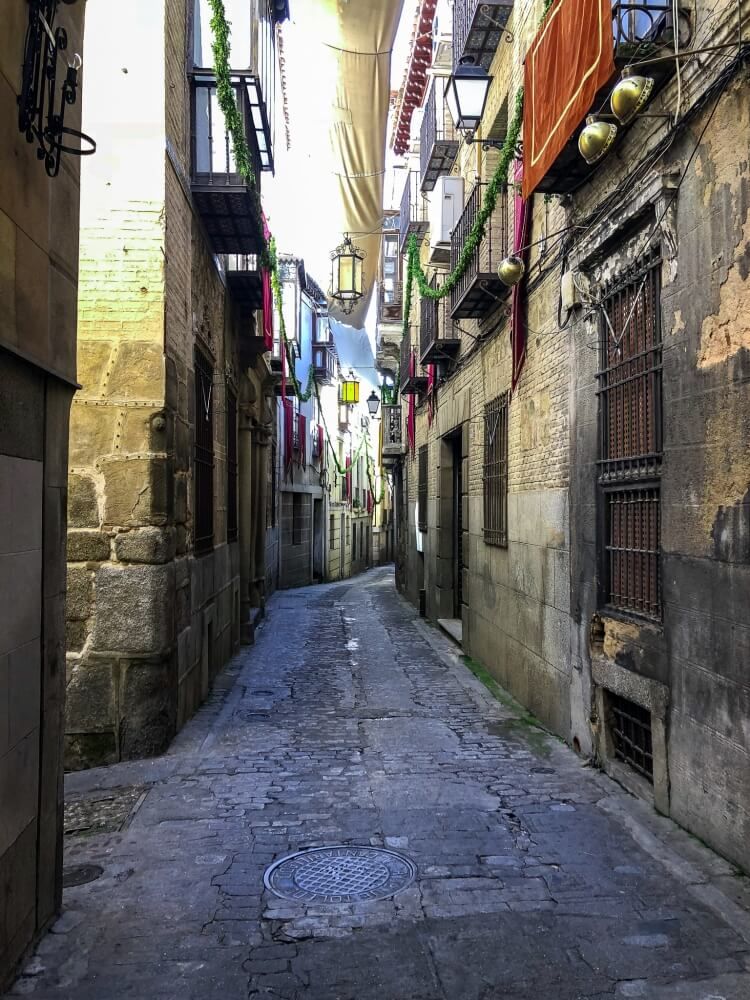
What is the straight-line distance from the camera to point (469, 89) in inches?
406

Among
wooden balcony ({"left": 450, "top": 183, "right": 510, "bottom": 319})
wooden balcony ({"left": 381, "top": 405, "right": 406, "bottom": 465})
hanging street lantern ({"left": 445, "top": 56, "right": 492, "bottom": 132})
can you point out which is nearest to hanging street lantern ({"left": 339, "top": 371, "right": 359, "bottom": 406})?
wooden balcony ({"left": 381, "top": 405, "right": 406, "bottom": 465})

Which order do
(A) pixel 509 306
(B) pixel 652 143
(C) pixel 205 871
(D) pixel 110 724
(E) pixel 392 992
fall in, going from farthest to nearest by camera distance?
(A) pixel 509 306 < (D) pixel 110 724 < (B) pixel 652 143 < (C) pixel 205 871 < (E) pixel 392 992

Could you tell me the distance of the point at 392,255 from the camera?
25219 millimetres

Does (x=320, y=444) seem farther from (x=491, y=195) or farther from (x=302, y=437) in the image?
(x=491, y=195)

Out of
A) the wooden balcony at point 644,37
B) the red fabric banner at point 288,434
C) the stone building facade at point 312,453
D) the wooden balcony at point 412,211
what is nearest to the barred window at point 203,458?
the wooden balcony at point 644,37

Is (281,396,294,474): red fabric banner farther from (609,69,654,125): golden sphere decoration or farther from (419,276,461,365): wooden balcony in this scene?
(609,69,654,125): golden sphere decoration

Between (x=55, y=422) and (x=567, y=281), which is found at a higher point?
(x=567, y=281)

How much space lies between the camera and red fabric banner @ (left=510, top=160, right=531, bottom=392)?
8352 millimetres

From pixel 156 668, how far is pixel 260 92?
20.7 ft

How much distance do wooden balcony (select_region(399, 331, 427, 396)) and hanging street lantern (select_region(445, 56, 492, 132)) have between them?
5889 millimetres

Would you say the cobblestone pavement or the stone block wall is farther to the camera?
the stone block wall

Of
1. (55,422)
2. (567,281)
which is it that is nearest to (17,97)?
(55,422)

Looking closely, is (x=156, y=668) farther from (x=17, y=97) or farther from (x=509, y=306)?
(x=509, y=306)

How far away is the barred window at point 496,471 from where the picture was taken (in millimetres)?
9441
